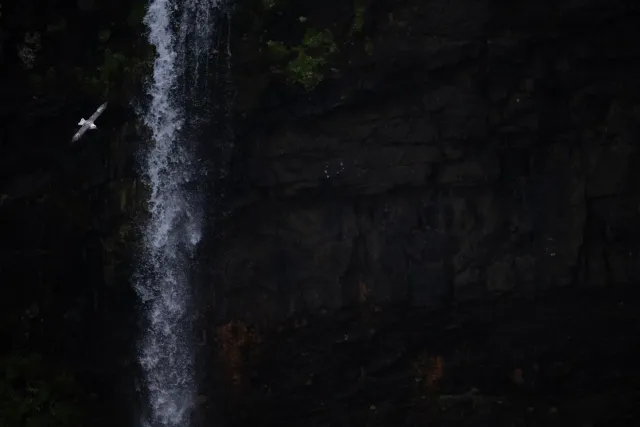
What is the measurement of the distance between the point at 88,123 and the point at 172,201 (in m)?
1.78

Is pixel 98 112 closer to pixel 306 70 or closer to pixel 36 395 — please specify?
pixel 306 70

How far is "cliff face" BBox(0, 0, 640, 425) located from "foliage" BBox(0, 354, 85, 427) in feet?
0.51

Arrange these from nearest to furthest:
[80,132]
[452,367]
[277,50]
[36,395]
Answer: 1. [277,50]
2. [452,367]
3. [80,132]
4. [36,395]

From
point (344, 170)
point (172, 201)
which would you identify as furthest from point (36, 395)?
point (344, 170)

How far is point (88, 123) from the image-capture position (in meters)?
11.8

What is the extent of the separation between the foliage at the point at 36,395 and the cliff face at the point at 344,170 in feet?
0.51

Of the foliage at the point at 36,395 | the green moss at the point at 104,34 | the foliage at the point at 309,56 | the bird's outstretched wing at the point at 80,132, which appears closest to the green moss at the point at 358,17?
the foliage at the point at 309,56

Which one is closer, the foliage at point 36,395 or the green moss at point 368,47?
the green moss at point 368,47

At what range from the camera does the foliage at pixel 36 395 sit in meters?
11.9

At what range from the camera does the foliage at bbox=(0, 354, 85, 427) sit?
11891 mm

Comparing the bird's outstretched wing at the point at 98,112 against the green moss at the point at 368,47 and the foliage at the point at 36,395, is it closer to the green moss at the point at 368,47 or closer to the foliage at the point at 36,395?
the foliage at the point at 36,395

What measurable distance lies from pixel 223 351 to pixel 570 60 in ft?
22.5

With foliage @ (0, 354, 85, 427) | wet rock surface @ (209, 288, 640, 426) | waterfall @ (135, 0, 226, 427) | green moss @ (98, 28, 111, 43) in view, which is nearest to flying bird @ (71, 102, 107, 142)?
waterfall @ (135, 0, 226, 427)

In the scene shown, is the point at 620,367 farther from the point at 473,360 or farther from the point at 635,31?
the point at 635,31
